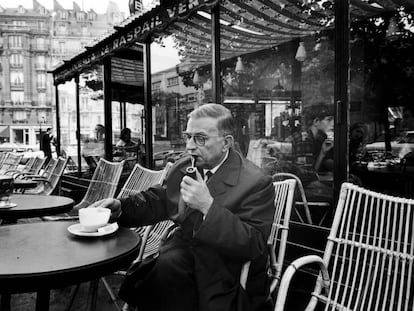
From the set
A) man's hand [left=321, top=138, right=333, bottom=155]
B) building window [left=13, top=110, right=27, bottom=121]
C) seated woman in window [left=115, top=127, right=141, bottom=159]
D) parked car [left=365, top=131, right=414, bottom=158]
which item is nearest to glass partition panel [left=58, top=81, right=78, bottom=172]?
seated woman in window [left=115, top=127, right=141, bottom=159]

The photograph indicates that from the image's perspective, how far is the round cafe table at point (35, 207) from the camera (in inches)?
98.7

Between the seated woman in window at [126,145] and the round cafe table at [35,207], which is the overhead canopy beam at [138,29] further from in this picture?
the round cafe table at [35,207]

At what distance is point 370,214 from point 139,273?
41.2 inches

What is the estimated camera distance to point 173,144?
5480mm

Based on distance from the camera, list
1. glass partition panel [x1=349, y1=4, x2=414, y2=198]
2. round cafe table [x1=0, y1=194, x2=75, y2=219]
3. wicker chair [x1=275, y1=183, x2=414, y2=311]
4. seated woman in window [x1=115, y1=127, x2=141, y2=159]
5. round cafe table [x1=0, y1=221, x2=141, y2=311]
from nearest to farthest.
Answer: round cafe table [x1=0, y1=221, x2=141, y2=311] < wicker chair [x1=275, y1=183, x2=414, y2=311] < round cafe table [x1=0, y1=194, x2=75, y2=219] < glass partition panel [x1=349, y1=4, x2=414, y2=198] < seated woman in window [x1=115, y1=127, x2=141, y2=159]

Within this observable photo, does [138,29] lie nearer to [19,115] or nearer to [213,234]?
[213,234]

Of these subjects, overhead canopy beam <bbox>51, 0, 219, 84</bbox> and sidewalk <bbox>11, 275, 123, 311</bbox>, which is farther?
overhead canopy beam <bbox>51, 0, 219, 84</bbox>

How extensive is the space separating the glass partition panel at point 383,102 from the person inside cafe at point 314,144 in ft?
0.99

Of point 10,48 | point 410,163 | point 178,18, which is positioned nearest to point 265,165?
point 410,163

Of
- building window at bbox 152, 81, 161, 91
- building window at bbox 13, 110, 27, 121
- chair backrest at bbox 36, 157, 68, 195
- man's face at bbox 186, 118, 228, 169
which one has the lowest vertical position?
chair backrest at bbox 36, 157, 68, 195

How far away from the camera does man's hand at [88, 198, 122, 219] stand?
74.2 inches

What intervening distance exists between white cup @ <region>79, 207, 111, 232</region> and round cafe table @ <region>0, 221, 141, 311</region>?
0.17 feet

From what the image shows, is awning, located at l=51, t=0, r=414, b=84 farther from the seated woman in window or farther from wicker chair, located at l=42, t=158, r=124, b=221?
wicker chair, located at l=42, t=158, r=124, b=221

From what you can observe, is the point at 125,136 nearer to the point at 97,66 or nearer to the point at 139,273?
the point at 97,66
